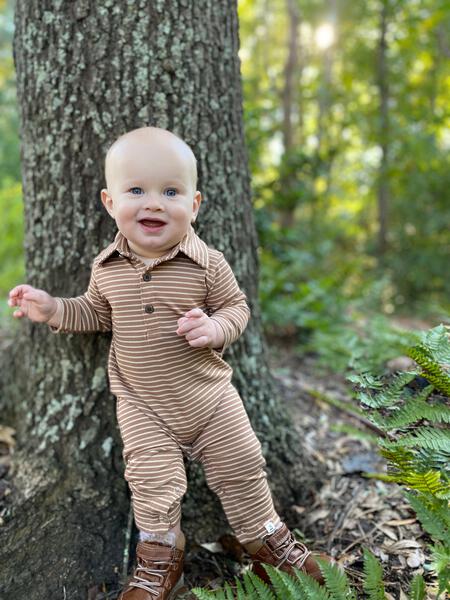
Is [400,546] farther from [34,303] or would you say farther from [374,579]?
→ [34,303]

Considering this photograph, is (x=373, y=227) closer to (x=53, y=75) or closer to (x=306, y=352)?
(x=306, y=352)

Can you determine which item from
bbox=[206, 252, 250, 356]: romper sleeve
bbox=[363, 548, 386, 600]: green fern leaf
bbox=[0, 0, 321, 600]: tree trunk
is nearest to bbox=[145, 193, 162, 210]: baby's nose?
bbox=[206, 252, 250, 356]: romper sleeve

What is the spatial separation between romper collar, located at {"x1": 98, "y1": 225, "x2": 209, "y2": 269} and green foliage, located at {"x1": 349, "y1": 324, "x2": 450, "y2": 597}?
2.22ft

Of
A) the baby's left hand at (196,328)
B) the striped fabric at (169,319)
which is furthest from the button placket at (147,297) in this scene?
the baby's left hand at (196,328)

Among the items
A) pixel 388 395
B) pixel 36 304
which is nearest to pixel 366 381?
pixel 388 395

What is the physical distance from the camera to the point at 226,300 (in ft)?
6.41

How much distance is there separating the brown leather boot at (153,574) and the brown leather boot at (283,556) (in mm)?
314

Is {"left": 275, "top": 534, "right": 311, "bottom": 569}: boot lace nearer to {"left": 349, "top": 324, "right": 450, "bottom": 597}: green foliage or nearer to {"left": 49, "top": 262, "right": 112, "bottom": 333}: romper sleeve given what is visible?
{"left": 349, "top": 324, "right": 450, "bottom": 597}: green foliage

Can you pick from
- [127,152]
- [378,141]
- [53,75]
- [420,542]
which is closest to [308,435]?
[420,542]

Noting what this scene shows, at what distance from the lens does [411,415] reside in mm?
1771

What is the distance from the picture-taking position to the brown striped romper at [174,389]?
186 centimetres

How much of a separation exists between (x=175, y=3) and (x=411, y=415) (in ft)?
5.92

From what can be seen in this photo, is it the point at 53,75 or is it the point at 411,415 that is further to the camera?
the point at 53,75

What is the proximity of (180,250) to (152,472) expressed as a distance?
78 cm
